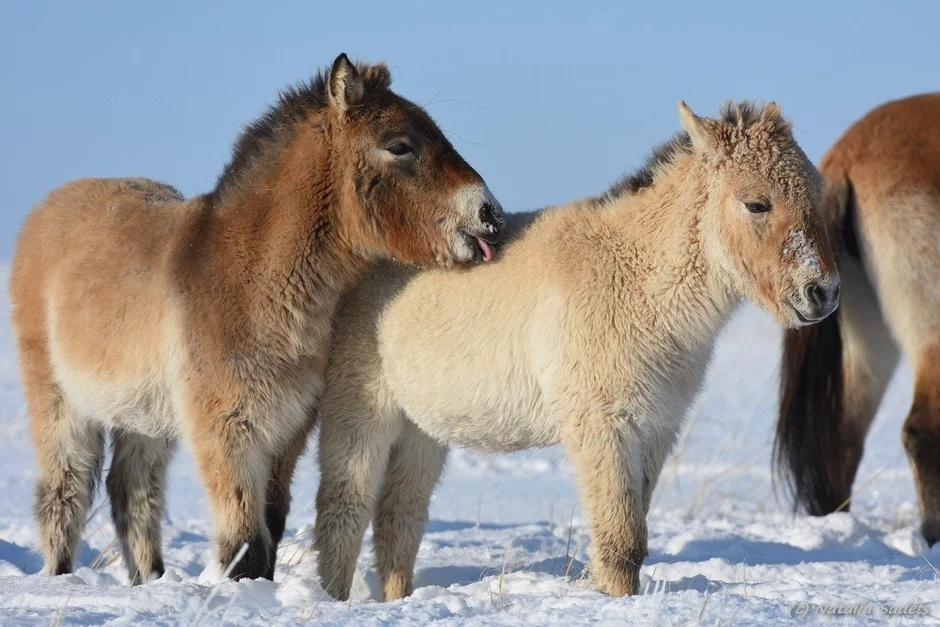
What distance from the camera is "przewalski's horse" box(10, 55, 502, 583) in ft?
17.0

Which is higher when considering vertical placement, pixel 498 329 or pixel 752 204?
pixel 752 204

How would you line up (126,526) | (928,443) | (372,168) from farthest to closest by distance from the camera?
(928,443), (126,526), (372,168)

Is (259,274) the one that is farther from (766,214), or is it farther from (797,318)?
(797,318)

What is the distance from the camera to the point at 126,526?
656 centimetres

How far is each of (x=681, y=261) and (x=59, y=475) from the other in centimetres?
371

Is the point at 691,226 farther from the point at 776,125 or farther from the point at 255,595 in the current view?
the point at 255,595

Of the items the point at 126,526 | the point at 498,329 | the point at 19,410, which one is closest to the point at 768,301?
the point at 498,329

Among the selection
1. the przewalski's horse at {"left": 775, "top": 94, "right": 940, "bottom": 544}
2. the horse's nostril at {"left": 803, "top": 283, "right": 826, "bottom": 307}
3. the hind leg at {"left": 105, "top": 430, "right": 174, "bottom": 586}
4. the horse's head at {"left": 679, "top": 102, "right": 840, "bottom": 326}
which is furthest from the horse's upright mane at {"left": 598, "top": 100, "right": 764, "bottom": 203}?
the hind leg at {"left": 105, "top": 430, "right": 174, "bottom": 586}

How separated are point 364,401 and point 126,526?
2.06 metres

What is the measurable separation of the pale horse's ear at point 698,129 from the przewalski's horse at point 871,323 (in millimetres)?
2597

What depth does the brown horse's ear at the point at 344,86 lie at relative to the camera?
527 cm

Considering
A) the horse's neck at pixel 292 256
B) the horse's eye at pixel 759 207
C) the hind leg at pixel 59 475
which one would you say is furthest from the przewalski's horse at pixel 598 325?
the hind leg at pixel 59 475

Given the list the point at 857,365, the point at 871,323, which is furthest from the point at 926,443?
the point at 871,323

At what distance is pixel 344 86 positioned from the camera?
5.33 meters
